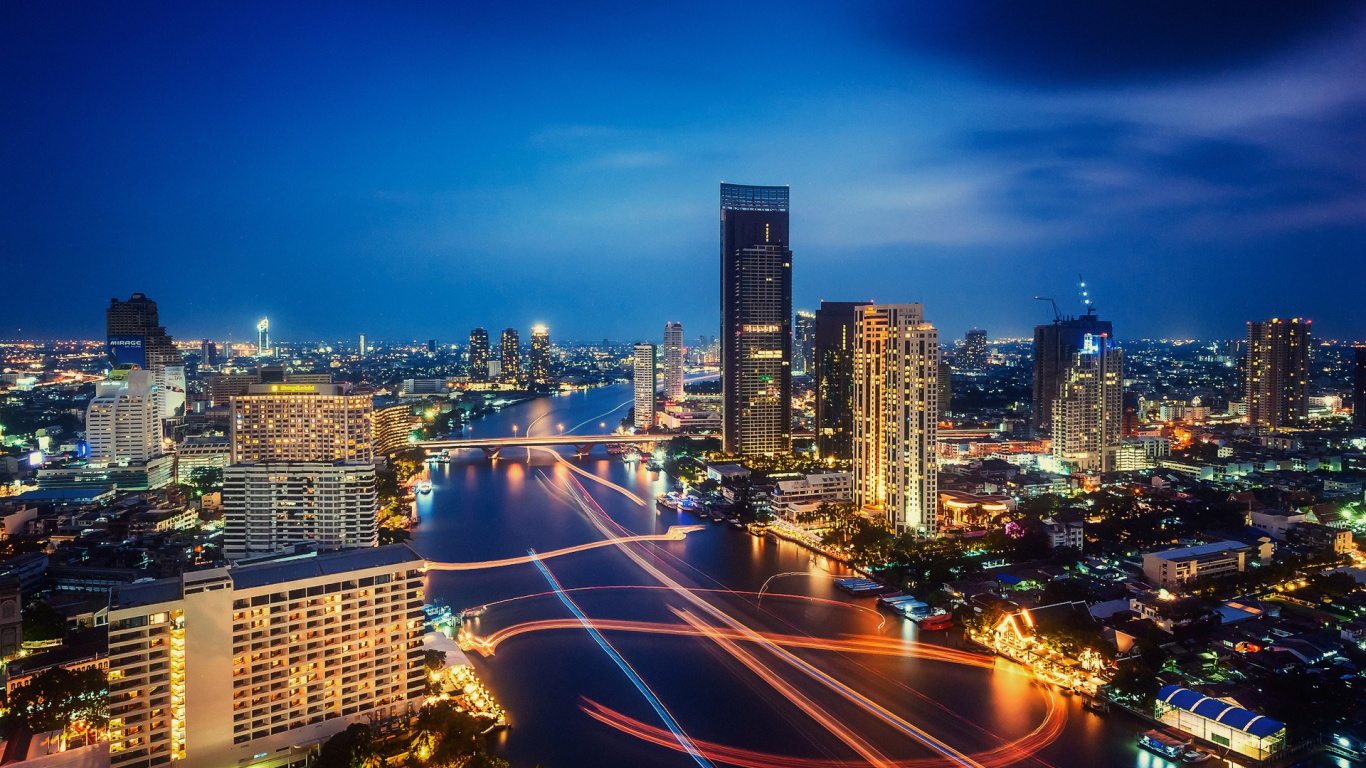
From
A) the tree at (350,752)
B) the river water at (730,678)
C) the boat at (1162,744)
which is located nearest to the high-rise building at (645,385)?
the river water at (730,678)

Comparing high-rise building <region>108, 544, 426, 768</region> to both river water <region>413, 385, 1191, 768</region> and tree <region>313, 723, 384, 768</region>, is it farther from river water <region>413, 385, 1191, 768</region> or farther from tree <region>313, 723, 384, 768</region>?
river water <region>413, 385, 1191, 768</region>

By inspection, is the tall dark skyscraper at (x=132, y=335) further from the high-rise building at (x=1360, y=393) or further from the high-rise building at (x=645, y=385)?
the high-rise building at (x=1360, y=393)

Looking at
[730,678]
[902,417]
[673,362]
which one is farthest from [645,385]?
[730,678]

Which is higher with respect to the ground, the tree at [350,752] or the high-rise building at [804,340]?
the high-rise building at [804,340]

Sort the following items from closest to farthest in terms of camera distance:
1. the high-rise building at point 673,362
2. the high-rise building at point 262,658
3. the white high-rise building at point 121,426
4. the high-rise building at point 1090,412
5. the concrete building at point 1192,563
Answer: the high-rise building at point 262,658, the concrete building at point 1192,563, the white high-rise building at point 121,426, the high-rise building at point 1090,412, the high-rise building at point 673,362

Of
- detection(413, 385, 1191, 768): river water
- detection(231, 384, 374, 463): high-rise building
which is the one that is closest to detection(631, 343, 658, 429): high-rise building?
detection(413, 385, 1191, 768): river water

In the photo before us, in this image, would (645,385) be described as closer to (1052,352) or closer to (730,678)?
(1052,352)
